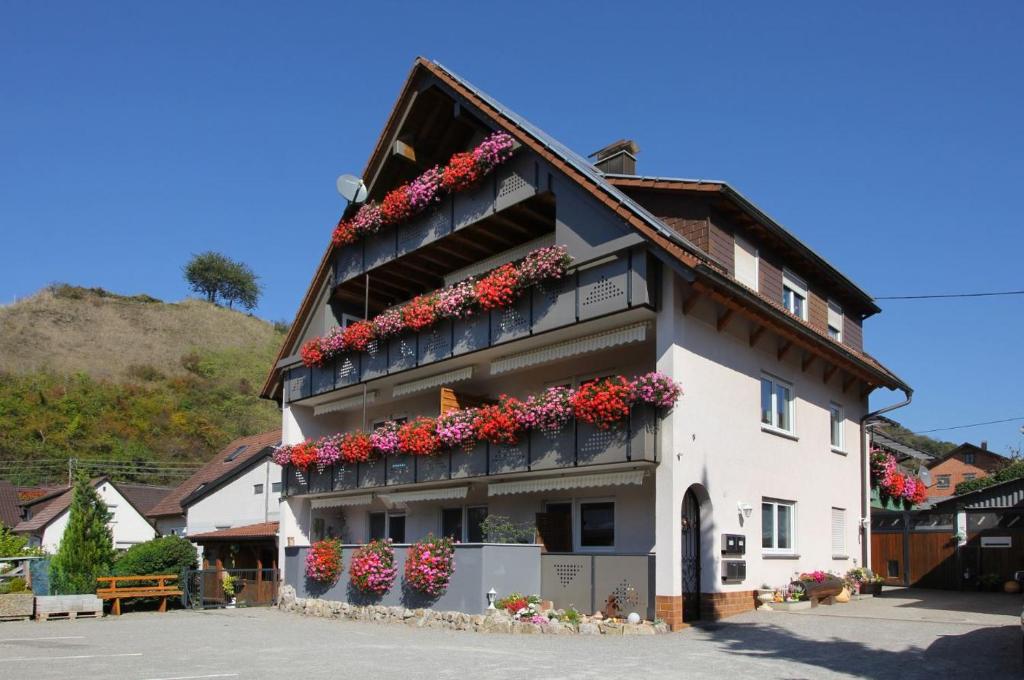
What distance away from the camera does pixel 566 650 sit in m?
15.4

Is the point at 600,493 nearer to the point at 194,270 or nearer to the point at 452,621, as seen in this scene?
the point at 452,621

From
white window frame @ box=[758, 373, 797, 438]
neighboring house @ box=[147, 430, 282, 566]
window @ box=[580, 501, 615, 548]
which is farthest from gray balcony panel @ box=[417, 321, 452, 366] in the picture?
neighboring house @ box=[147, 430, 282, 566]

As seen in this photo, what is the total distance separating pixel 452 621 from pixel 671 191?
10448mm

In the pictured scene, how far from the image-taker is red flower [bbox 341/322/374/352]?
26.2 m

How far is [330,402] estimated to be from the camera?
97.1 ft

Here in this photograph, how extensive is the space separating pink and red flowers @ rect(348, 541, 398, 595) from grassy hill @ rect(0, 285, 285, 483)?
55262mm

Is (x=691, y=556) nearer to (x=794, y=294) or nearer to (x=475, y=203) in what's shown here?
(x=794, y=294)

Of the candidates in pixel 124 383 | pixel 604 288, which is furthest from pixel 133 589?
pixel 124 383

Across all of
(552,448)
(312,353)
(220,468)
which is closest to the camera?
(552,448)

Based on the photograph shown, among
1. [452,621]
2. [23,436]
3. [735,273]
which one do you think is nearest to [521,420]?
[452,621]

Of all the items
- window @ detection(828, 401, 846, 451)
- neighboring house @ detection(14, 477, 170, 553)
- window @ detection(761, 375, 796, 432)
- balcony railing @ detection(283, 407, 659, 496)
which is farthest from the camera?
neighboring house @ detection(14, 477, 170, 553)

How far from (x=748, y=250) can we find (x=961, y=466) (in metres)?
72.5

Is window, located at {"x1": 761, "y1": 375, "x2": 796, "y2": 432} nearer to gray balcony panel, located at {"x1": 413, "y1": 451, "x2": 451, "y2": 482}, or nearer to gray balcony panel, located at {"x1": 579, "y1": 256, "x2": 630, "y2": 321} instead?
gray balcony panel, located at {"x1": 579, "y1": 256, "x2": 630, "y2": 321}

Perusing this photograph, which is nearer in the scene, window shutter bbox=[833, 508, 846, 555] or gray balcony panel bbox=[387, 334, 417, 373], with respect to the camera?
window shutter bbox=[833, 508, 846, 555]
